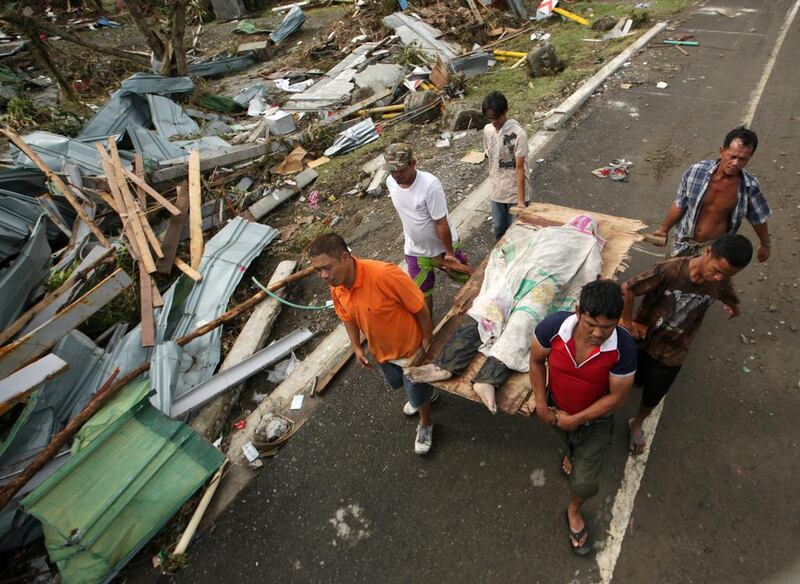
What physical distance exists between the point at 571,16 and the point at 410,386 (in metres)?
13.3

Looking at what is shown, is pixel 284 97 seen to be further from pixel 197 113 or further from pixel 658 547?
pixel 658 547

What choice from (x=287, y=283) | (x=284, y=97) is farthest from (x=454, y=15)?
(x=287, y=283)

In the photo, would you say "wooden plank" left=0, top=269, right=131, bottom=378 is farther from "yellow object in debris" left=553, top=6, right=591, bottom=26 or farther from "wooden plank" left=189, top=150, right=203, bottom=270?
"yellow object in debris" left=553, top=6, right=591, bottom=26

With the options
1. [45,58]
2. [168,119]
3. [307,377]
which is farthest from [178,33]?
[307,377]

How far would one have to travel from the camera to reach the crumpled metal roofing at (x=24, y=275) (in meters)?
4.69

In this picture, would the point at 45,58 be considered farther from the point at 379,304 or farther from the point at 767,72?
the point at 767,72

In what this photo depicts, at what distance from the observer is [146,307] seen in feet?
16.3

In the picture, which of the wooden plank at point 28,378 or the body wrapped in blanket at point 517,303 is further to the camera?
the wooden plank at point 28,378

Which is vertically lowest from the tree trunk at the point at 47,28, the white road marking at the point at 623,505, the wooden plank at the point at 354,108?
the white road marking at the point at 623,505

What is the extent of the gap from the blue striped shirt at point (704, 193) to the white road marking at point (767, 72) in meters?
5.01

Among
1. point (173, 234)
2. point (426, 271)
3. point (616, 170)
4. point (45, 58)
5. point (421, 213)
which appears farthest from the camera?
point (45, 58)

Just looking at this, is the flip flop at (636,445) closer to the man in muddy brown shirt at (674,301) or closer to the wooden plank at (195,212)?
the man in muddy brown shirt at (674,301)

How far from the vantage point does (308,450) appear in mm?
3721

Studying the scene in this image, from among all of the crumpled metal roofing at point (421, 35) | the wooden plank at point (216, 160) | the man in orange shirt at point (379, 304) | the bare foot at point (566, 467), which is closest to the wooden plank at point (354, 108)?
the wooden plank at point (216, 160)
